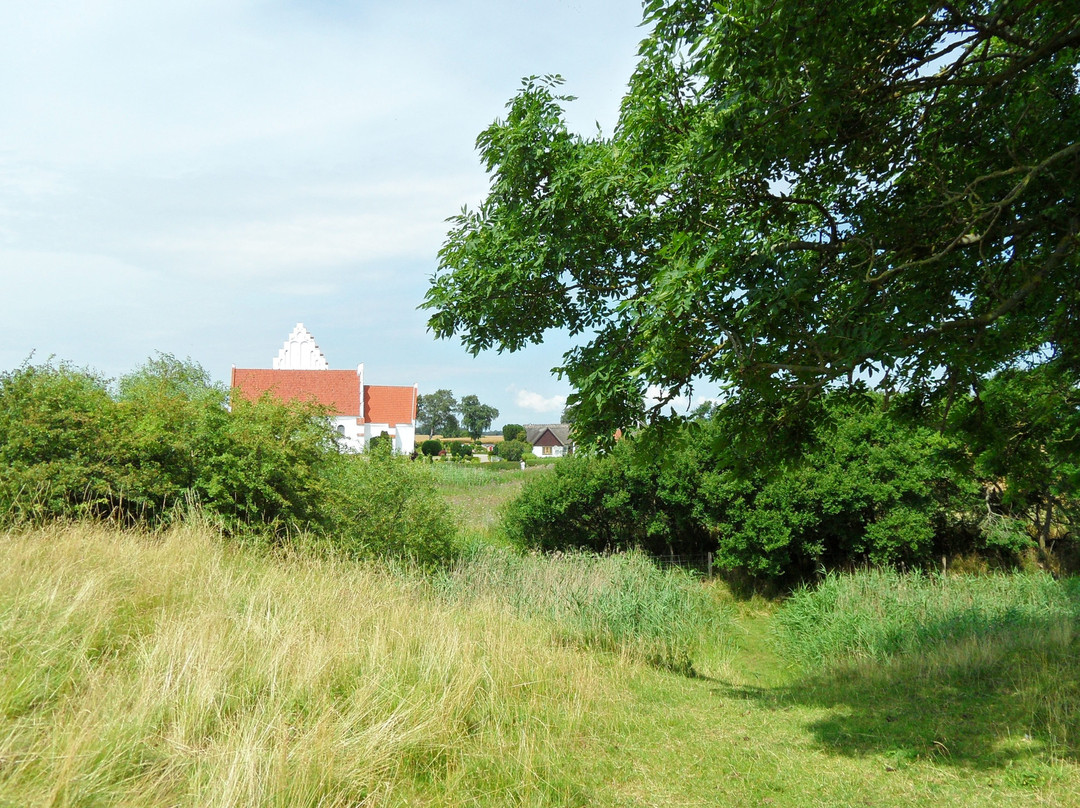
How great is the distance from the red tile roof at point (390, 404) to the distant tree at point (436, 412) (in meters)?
42.4

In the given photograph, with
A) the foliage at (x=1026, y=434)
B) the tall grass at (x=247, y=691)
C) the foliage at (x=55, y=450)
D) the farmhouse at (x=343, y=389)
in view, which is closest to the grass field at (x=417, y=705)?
the tall grass at (x=247, y=691)

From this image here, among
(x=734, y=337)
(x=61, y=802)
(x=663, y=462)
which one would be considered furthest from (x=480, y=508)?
(x=61, y=802)

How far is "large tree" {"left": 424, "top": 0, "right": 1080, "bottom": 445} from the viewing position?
528cm

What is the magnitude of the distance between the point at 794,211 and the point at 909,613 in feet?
24.0

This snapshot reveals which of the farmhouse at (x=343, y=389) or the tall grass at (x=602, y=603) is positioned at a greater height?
the farmhouse at (x=343, y=389)

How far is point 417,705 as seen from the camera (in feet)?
16.7

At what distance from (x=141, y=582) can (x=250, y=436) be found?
15.1ft

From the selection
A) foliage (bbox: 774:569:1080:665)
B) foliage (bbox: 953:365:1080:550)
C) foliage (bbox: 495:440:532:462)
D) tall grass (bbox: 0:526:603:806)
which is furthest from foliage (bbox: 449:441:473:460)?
foliage (bbox: 953:365:1080:550)

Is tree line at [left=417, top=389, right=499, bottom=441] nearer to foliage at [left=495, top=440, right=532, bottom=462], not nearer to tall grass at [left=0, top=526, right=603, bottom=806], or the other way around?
foliage at [left=495, top=440, right=532, bottom=462]

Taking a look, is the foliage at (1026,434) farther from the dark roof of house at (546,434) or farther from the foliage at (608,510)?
the dark roof of house at (546,434)

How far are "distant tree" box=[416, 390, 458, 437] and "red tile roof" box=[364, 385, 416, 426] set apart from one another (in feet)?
139

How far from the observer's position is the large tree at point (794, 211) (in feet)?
17.3

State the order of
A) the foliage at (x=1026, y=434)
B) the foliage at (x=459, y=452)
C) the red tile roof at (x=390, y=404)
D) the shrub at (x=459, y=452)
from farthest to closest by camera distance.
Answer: the red tile roof at (x=390, y=404) → the shrub at (x=459, y=452) → the foliage at (x=459, y=452) → the foliage at (x=1026, y=434)

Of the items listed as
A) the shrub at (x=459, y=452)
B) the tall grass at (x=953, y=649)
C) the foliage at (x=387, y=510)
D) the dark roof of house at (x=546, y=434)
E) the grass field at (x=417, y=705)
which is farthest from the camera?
the dark roof of house at (x=546, y=434)
